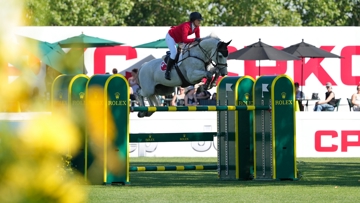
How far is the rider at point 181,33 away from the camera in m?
14.0

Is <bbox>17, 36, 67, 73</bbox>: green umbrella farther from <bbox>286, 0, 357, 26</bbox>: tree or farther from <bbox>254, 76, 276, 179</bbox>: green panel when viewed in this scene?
<bbox>286, 0, 357, 26</bbox>: tree

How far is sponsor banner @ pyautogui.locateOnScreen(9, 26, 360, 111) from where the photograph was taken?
26.7 metres

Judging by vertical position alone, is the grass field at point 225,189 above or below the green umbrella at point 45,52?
below

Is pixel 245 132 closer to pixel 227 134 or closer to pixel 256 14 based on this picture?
pixel 227 134

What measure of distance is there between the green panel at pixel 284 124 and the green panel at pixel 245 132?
1.77 ft

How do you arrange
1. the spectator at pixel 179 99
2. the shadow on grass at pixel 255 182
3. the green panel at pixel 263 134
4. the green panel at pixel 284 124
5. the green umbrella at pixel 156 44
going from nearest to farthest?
1. the shadow on grass at pixel 255 182
2. the green panel at pixel 284 124
3. the green panel at pixel 263 134
4. the spectator at pixel 179 99
5. the green umbrella at pixel 156 44

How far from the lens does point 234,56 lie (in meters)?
23.9

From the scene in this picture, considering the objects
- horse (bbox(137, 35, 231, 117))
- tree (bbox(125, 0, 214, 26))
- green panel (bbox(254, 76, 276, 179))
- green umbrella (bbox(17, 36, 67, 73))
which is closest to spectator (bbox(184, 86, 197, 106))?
horse (bbox(137, 35, 231, 117))

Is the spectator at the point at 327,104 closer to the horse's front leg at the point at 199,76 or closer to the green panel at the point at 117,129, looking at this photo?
the horse's front leg at the point at 199,76

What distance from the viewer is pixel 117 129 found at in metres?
10.3

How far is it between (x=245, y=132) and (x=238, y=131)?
11 cm

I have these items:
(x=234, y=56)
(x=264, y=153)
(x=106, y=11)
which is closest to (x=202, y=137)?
(x=264, y=153)

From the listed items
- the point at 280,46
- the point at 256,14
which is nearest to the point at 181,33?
the point at 280,46

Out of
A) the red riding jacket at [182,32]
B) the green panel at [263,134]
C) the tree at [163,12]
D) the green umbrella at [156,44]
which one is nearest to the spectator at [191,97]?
the green umbrella at [156,44]
